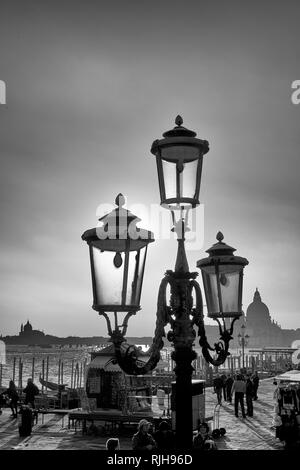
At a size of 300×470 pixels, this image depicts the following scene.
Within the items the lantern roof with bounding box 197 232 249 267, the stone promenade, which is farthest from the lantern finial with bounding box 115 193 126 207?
the stone promenade

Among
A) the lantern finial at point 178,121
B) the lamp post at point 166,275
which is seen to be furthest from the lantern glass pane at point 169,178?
the lantern finial at point 178,121

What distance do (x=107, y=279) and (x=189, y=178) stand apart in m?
1.29

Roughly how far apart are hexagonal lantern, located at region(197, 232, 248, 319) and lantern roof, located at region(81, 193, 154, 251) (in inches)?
53.3

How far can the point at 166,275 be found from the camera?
5.25 meters

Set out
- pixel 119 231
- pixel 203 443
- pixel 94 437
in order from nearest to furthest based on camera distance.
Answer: pixel 119 231 < pixel 203 443 < pixel 94 437

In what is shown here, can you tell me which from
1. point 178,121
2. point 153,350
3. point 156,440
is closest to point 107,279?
point 153,350

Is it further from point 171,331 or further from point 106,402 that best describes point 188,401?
point 106,402

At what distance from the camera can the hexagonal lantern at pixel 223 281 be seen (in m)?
5.88

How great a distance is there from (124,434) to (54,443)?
2367mm

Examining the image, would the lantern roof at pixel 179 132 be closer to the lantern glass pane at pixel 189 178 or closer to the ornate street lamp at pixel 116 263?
the lantern glass pane at pixel 189 178

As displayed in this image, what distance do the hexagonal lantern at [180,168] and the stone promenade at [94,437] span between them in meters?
9.84

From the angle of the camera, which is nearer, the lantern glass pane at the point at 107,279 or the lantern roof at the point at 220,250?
the lantern glass pane at the point at 107,279

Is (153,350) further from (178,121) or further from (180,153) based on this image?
(178,121)

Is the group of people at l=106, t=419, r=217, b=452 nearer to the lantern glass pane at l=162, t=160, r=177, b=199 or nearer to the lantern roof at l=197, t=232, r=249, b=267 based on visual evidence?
the lantern roof at l=197, t=232, r=249, b=267
